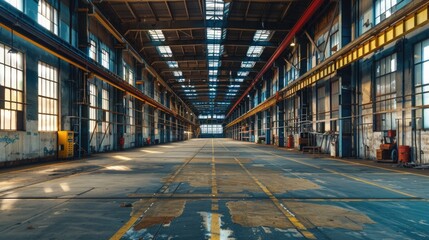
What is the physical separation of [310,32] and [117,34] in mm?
17773

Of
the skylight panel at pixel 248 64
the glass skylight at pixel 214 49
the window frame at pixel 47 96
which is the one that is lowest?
the window frame at pixel 47 96

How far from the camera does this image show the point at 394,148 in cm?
1738

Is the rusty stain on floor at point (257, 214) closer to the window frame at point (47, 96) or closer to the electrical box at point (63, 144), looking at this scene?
the window frame at point (47, 96)

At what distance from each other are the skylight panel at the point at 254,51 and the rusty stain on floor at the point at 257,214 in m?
30.9

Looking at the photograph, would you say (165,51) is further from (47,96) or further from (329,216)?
(329,216)

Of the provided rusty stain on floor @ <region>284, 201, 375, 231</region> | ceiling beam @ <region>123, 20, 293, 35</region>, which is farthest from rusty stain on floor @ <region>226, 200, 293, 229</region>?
ceiling beam @ <region>123, 20, 293, 35</region>

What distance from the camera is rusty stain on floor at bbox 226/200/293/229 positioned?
5812 millimetres

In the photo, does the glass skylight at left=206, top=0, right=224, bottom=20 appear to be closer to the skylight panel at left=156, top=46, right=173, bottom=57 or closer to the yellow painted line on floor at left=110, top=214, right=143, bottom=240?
the skylight panel at left=156, top=46, right=173, bottom=57

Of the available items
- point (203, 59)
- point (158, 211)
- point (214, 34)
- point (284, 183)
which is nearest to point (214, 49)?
point (203, 59)

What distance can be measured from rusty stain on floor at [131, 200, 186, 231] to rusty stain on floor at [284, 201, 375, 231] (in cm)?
253

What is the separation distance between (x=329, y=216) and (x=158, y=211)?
353 centimetres

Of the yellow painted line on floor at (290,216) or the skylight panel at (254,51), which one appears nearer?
the yellow painted line on floor at (290,216)

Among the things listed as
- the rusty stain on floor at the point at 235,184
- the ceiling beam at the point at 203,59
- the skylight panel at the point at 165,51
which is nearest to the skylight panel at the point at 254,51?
the ceiling beam at the point at 203,59

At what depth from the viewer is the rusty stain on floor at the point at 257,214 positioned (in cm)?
581
